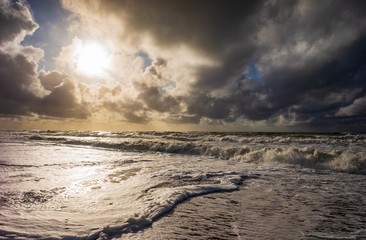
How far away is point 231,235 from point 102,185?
5.80 metres

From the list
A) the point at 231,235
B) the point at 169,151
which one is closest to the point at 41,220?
the point at 231,235

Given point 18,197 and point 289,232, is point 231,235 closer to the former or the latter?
point 289,232

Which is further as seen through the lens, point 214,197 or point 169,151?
point 169,151

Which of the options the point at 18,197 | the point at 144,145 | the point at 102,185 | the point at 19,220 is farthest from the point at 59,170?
the point at 144,145

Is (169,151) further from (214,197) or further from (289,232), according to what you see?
(289,232)

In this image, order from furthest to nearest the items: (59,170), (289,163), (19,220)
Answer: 1. (289,163)
2. (59,170)
3. (19,220)

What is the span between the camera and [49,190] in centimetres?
876

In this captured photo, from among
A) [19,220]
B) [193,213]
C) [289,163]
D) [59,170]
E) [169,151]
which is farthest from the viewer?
[169,151]

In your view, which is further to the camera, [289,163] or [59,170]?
[289,163]

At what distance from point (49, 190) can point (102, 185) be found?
1683 millimetres

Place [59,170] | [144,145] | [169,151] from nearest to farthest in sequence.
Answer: [59,170], [169,151], [144,145]

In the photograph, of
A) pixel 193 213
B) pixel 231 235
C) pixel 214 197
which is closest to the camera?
pixel 231 235

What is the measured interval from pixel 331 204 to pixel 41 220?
7.20 meters

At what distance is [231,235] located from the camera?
526cm
